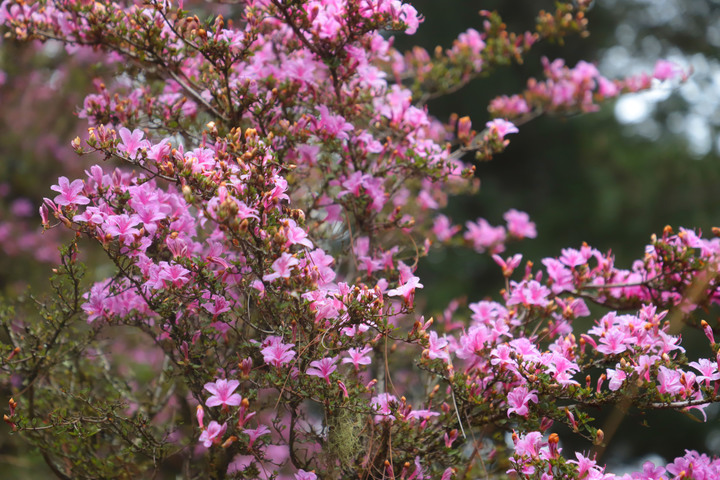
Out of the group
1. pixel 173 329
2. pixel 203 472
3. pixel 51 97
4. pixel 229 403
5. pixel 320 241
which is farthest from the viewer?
pixel 51 97

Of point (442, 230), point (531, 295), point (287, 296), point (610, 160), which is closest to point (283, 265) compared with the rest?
point (287, 296)

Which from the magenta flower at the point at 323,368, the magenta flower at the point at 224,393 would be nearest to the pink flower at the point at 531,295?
the magenta flower at the point at 323,368

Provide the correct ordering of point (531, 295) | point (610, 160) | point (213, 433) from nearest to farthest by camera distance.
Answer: point (213, 433) < point (531, 295) < point (610, 160)

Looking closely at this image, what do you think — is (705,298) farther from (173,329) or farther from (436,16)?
(436,16)

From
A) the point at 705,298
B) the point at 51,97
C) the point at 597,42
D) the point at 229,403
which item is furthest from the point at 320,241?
the point at 597,42

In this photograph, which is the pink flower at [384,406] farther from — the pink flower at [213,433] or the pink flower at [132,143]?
the pink flower at [132,143]

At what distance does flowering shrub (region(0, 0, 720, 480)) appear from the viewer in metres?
1.41

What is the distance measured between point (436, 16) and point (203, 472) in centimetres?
540

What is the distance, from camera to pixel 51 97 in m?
5.17

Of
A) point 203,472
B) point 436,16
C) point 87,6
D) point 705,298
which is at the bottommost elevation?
point 203,472

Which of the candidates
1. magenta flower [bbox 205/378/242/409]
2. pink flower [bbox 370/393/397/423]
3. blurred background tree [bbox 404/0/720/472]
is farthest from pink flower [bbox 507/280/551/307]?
blurred background tree [bbox 404/0/720/472]

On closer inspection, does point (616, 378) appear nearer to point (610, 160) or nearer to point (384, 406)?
point (384, 406)

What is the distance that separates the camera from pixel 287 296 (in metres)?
1.42

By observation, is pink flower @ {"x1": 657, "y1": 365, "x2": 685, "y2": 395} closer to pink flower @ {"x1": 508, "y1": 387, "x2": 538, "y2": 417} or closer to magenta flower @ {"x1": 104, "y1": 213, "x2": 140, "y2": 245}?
pink flower @ {"x1": 508, "y1": 387, "x2": 538, "y2": 417}
